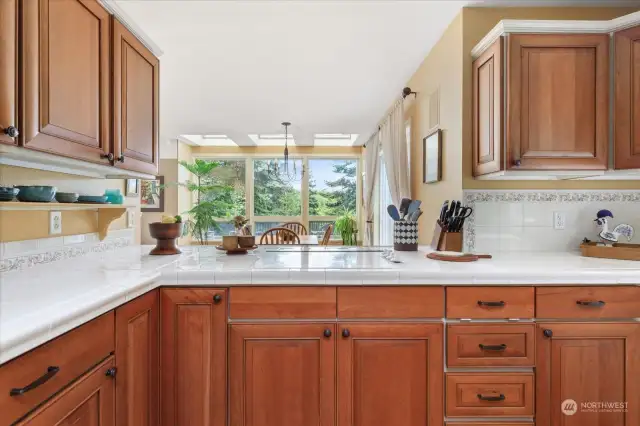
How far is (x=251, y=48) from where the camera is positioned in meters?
2.68

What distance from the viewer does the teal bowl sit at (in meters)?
1.31

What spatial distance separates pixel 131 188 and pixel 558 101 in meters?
2.55

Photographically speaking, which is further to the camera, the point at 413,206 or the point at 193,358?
the point at 413,206

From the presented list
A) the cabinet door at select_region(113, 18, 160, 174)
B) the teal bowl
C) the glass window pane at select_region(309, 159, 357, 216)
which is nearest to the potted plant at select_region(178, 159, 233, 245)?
the glass window pane at select_region(309, 159, 357, 216)

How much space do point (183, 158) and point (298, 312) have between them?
19.1 ft

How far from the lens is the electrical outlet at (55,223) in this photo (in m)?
1.53

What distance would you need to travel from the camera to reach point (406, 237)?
6.96ft

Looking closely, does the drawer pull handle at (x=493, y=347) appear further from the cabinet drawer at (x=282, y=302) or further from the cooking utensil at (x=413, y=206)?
the cooking utensil at (x=413, y=206)

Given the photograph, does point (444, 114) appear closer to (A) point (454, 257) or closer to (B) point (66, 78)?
(A) point (454, 257)

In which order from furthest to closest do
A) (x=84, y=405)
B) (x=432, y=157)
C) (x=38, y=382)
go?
1. (x=432, y=157)
2. (x=84, y=405)
3. (x=38, y=382)

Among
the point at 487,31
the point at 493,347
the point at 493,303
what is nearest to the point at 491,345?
the point at 493,347

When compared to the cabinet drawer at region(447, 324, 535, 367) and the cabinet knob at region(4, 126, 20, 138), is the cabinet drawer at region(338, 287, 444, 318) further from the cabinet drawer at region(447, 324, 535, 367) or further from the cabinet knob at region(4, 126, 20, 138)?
the cabinet knob at region(4, 126, 20, 138)

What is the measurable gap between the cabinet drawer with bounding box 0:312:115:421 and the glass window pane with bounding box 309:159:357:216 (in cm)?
588

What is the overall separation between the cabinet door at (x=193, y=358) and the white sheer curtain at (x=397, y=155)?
7.83 ft
